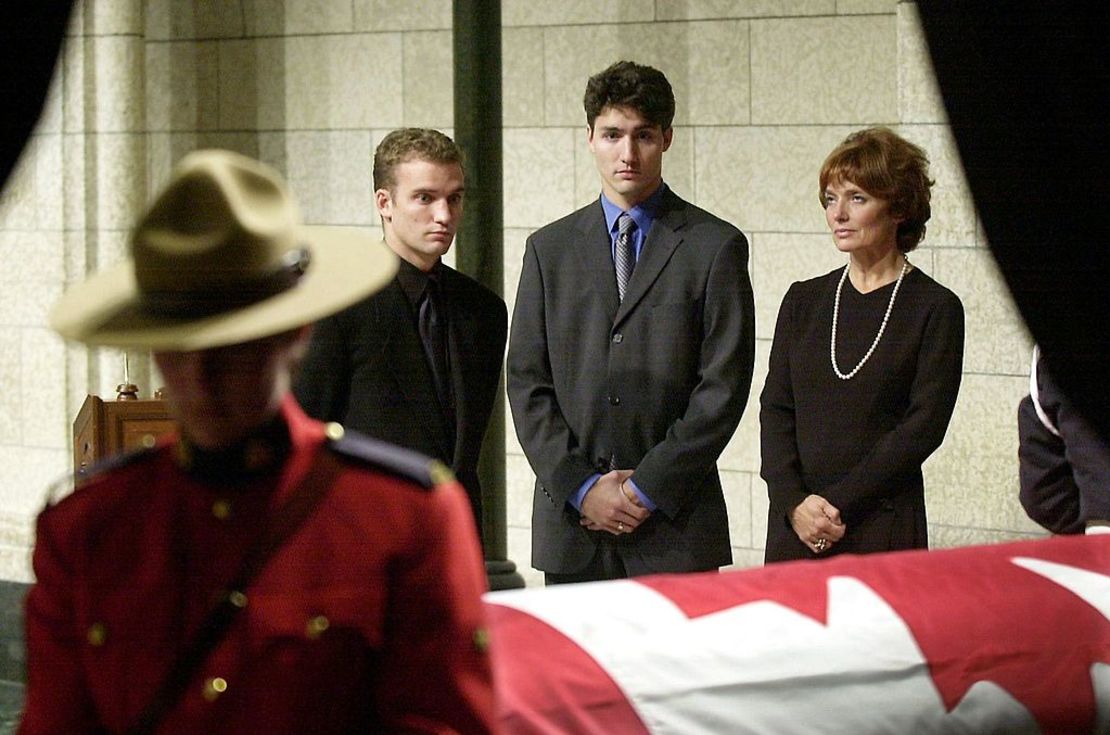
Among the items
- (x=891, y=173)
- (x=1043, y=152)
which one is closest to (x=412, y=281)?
(x=891, y=173)

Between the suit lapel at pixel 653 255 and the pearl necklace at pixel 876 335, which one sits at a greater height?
the suit lapel at pixel 653 255

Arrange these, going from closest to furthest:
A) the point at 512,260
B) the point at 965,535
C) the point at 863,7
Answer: the point at 965,535
the point at 863,7
the point at 512,260

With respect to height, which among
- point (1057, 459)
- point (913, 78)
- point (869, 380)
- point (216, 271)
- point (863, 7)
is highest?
point (863, 7)

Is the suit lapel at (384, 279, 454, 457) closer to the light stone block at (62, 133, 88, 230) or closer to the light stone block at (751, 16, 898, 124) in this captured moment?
the light stone block at (751, 16, 898, 124)

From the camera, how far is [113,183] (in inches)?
207

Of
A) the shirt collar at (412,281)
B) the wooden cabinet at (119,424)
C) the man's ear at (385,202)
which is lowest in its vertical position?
the wooden cabinet at (119,424)

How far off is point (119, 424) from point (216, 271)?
6.36 feet

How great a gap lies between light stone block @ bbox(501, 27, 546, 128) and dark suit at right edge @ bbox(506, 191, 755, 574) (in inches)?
66.7

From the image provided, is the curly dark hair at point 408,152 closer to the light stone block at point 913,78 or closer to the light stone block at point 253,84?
the light stone block at point 913,78

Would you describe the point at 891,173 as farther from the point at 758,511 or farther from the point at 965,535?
the point at 758,511

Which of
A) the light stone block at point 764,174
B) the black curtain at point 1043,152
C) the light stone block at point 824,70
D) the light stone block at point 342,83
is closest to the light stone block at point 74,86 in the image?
the light stone block at point 342,83

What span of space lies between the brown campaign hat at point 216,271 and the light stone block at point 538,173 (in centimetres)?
360

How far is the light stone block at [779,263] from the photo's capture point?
482 centimetres

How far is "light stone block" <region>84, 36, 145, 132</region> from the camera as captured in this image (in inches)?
207
